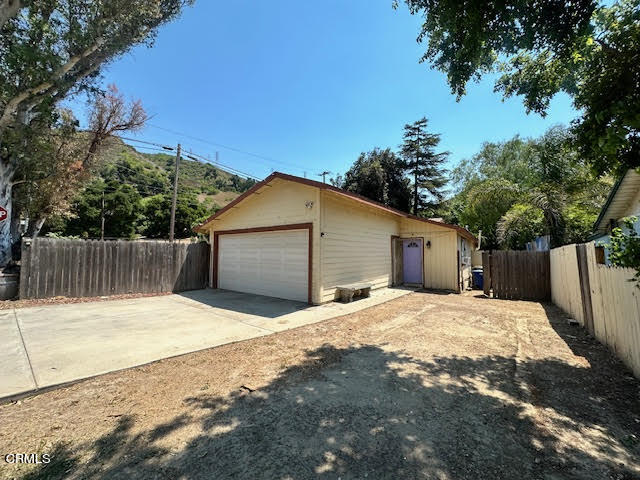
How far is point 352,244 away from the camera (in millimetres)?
9578

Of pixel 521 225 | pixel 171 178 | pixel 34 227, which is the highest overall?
pixel 171 178

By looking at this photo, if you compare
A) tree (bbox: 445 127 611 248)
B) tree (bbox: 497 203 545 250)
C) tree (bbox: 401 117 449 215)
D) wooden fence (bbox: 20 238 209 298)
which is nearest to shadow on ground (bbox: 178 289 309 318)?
wooden fence (bbox: 20 238 209 298)

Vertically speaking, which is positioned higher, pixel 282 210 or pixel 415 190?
pixel 415 190

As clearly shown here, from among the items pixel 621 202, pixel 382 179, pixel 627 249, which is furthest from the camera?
pixel 382 179

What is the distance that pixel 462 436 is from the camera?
2379 millimetres

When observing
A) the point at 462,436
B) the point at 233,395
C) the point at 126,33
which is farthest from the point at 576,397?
the point at 126,33

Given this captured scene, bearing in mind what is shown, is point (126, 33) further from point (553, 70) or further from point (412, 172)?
point (412, 172)

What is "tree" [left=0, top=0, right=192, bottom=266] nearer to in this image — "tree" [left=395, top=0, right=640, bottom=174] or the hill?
"tree" [left=395, top=0, right=640, bottom=174]

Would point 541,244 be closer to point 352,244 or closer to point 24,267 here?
point 352,244

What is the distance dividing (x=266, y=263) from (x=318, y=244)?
2.66m

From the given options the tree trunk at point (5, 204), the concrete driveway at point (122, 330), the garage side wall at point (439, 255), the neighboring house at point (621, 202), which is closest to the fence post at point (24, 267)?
the concrete driveway at point (122, 330)

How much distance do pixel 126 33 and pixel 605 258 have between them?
47.6ft

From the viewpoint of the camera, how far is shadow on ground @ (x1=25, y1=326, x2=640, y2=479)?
6.57 feet

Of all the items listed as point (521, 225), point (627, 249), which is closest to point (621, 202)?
point (521, 225)
